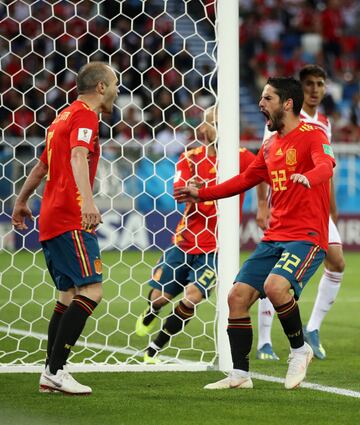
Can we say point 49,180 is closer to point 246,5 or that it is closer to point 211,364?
point 211,364

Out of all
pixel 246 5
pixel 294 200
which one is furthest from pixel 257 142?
pixel 294 200

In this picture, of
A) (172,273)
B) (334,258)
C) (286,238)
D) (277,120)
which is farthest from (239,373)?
(334,258)

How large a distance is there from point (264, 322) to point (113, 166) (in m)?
8.38

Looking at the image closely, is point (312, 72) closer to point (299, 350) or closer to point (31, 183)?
point (299, 350)

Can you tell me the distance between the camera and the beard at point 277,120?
6305 millimetres

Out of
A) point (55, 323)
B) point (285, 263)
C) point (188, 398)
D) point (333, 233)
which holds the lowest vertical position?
point (188, 398)

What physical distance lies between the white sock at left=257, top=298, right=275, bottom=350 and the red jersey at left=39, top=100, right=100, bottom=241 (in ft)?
7.24

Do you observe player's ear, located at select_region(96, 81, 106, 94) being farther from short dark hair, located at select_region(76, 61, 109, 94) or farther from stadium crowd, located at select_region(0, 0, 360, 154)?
stadium crowd, located at select_region(0, 0, 360, 154)

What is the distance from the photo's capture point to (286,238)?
6.23m

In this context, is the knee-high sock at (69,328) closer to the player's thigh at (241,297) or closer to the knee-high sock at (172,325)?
the player's thigh at (241,297)

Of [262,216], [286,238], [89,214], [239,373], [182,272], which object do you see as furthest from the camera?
[182,272]

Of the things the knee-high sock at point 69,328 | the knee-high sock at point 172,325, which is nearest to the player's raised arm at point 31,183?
the knee-high sock at point 69,328

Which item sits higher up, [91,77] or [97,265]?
[91,77]

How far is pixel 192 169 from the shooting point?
7.80 meters
